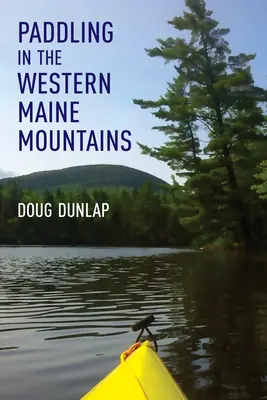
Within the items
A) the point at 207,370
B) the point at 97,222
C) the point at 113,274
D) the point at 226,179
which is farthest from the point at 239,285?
the point at 97,222

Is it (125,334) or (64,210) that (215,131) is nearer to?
(125,334)

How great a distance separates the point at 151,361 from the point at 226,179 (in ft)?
120

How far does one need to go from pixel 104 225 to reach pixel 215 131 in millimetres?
52949

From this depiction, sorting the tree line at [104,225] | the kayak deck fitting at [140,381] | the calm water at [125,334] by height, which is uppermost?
the tree line at [104,225]

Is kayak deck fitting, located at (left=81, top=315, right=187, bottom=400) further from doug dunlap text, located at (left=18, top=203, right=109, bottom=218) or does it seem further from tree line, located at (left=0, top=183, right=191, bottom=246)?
doug dunlap text, located at (left=18, top=203, right=109, bottom=218)

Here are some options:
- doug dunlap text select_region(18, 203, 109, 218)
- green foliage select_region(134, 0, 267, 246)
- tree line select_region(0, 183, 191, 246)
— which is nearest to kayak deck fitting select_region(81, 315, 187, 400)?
green foliage select_region(134, 0, 267, 246)

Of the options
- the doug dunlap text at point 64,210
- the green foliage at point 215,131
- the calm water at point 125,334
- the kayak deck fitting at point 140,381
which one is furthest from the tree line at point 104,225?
the kayak deck fitting at point 140,381

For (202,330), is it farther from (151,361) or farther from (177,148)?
(177,148)

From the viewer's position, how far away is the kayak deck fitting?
3.97 meters

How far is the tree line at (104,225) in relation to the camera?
8281cm

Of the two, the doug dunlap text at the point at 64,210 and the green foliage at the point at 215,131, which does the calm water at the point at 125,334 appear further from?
the doug dunlap text at the point at 64,210

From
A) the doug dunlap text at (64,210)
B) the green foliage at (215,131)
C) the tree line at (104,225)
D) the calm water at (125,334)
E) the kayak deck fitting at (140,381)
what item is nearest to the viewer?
the kayak deck fitting at (140,381)

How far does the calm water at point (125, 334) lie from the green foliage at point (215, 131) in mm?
20726

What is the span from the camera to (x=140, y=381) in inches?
158
